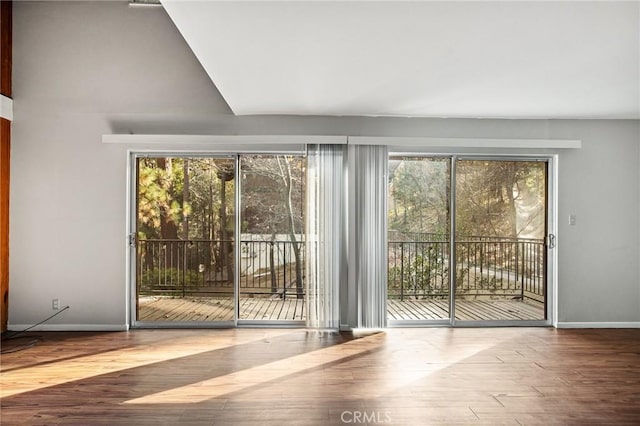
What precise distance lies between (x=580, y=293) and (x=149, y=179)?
501 cm

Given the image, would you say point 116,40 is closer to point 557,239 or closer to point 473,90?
point 473,90

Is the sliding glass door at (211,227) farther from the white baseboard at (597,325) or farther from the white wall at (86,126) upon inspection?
the white baseboard at (597,325)

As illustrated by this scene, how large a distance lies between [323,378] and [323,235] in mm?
1751

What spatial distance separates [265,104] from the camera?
461cm

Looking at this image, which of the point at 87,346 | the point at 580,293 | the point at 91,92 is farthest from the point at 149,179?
the point at 580,293

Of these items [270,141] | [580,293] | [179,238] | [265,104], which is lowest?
[580,293]

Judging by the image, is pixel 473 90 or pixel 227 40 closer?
pixel 227 40

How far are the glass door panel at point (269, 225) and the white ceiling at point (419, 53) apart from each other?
0.80 m

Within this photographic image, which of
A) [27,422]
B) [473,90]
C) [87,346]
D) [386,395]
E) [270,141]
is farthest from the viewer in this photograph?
[270,141]

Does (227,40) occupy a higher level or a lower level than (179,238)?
higher

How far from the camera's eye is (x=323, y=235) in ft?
16.4

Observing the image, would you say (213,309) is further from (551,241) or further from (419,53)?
(551,241)

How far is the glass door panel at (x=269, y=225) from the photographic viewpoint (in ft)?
17.2

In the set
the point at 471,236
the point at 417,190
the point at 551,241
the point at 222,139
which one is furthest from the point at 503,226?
the point at 222,139
